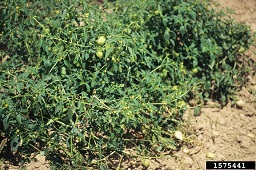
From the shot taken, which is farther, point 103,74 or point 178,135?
point 178,135

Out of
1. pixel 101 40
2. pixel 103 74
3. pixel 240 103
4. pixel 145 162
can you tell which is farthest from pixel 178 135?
pixel 101 40

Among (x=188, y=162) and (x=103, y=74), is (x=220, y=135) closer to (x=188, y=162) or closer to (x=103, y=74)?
(x=188, y=162)

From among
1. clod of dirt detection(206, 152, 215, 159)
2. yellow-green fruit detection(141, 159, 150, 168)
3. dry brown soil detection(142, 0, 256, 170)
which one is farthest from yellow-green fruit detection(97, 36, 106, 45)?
clod of dirt detection(206, 152, 215, 159)

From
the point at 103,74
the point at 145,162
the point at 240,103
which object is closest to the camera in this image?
the point at 103,74

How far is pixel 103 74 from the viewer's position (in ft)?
10.9

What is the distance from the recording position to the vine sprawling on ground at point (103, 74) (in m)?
3.13

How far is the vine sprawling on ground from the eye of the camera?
3127 millimetres

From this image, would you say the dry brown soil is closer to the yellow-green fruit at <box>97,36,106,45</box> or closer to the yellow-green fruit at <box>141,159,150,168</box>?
the yellow-green fruit at <box>141,159,150,168</box>

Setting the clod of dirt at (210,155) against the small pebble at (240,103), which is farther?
the small pebble at (240,103)

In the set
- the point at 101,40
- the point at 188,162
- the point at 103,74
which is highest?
the point at 101,40

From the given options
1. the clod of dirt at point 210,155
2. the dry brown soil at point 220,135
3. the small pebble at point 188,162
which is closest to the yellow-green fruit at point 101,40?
the dry brown soil at point 220,135

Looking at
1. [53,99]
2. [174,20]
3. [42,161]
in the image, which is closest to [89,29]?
[53,99]

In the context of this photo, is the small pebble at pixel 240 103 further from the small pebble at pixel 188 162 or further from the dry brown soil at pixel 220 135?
the small pebble at pixel 188 162

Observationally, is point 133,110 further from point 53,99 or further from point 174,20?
point 174,20
